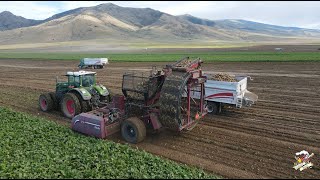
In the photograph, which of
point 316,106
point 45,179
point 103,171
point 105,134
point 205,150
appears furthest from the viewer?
point 316,106

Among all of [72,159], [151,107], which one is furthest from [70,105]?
[72,159]

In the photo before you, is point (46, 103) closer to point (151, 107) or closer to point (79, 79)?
point (79, 79)

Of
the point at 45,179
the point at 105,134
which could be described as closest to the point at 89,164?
the point at 45,179

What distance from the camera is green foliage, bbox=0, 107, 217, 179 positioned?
921 cm

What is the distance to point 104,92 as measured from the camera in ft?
54.2

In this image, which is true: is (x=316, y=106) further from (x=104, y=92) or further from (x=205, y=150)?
(x=104, y=92)

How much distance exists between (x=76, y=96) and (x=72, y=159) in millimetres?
6344

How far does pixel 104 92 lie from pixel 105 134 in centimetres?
408

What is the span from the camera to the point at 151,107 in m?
13.0

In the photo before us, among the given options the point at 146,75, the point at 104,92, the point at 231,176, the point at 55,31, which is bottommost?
the point at 231,176

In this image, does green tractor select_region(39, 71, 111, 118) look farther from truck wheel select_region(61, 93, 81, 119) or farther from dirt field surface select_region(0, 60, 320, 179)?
dirt field surface select_region(0, 60, 320, 179)

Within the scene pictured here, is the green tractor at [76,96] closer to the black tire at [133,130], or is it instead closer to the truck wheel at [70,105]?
the truck wheel at [70,105]

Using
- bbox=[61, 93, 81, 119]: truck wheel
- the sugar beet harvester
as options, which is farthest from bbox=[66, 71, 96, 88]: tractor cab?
the sugar beet harvester

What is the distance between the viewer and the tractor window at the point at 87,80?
16.9 metres
